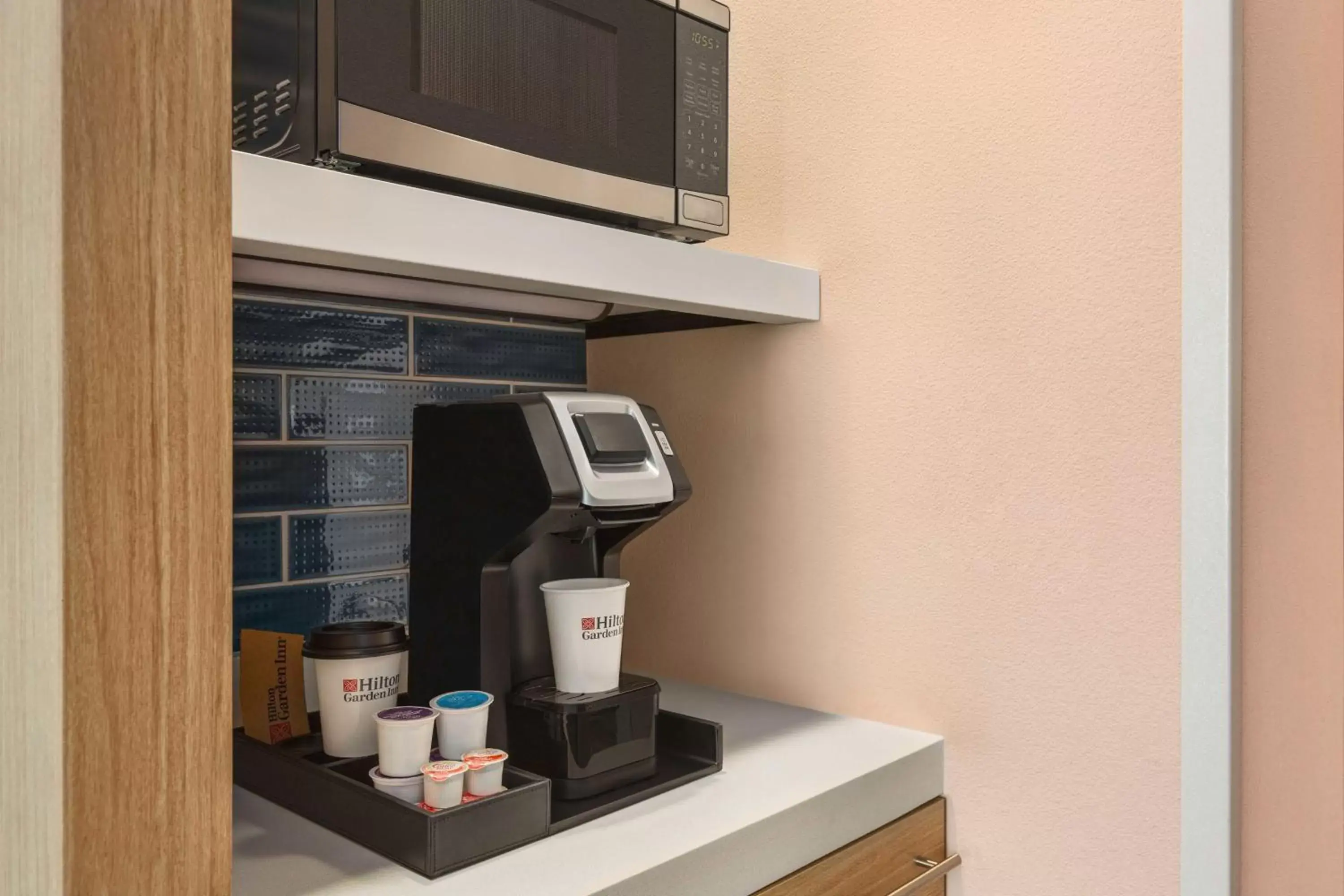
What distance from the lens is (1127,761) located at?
0.94 metres

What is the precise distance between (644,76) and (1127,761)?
866 mm

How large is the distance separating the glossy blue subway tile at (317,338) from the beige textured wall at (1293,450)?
3.19 ft

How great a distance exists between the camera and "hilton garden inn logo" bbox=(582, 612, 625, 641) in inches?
36.2

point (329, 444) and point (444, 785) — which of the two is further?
point (329, 444)

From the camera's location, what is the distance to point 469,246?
796 millimetres

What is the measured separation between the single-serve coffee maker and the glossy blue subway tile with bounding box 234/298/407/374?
22 centimetres

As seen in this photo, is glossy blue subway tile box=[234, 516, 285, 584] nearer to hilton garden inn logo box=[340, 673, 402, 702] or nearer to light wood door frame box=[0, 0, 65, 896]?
hilton garden inn logo box=[340, 673, 402, 702]

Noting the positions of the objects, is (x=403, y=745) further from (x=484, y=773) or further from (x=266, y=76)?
(x=266, y=76)

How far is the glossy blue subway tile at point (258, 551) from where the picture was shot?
1100 mm

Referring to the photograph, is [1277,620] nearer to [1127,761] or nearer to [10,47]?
[1127,761]

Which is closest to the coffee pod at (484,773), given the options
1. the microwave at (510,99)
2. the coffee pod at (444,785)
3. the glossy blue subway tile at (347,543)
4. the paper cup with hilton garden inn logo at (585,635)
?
the coffee pod at (444,785)

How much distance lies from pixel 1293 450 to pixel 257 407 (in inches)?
42.1

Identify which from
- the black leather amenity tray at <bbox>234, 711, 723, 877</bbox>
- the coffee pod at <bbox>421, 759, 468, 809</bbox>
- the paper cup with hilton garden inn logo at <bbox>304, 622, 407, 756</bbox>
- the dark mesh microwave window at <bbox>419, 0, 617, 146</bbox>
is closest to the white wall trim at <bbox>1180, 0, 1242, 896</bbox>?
the black leather amenity tray at <bbox>234, 711, 723, 877</bbox>

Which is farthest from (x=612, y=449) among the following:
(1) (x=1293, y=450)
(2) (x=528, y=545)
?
(1) (x=1293, y=450)
